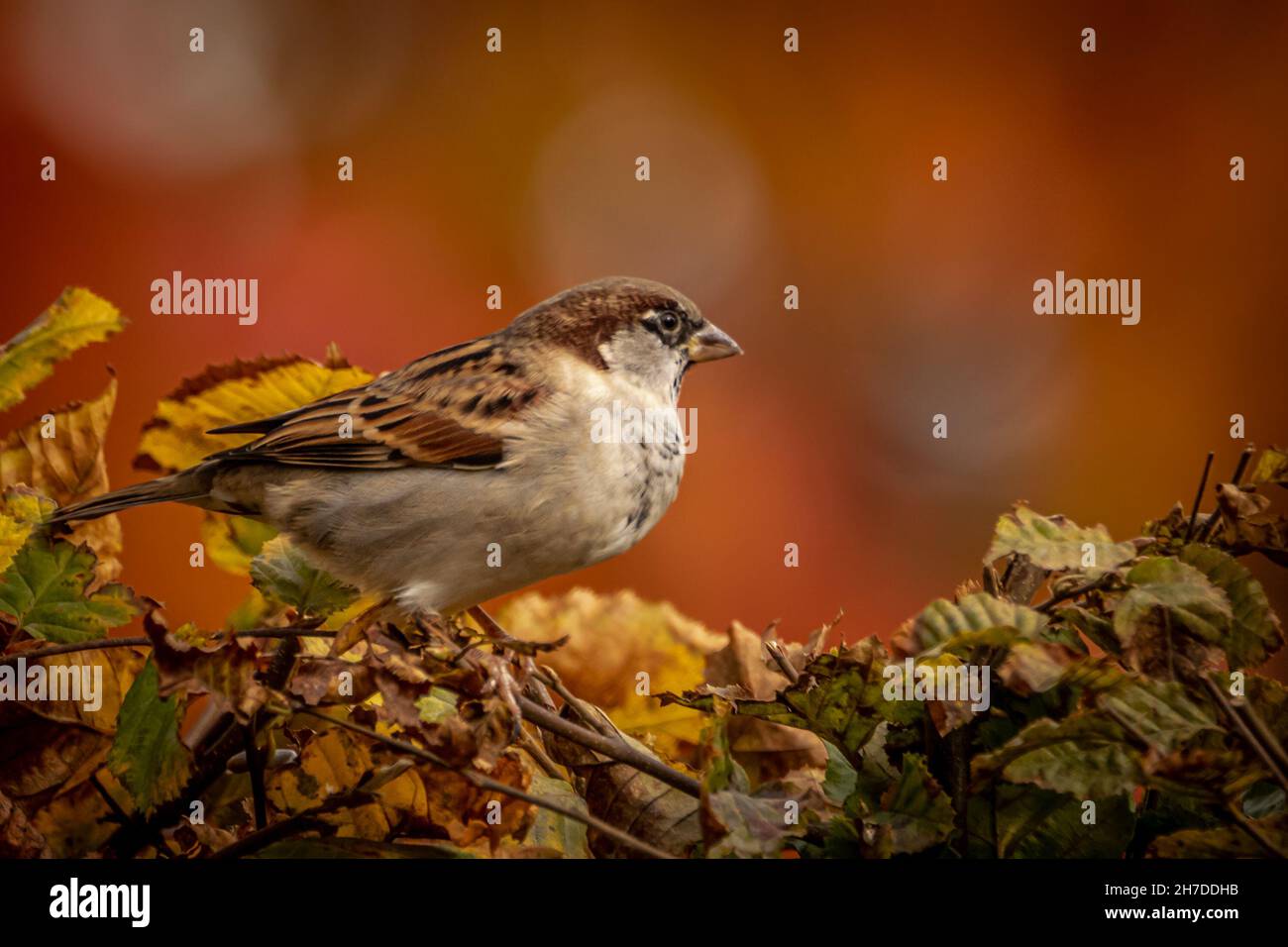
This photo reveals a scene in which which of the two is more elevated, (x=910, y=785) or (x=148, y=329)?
(x=148, y=329)

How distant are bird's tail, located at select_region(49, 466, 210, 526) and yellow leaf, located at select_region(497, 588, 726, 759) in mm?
320

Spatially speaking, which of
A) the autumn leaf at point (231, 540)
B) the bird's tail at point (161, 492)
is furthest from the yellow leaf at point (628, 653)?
the bird's tail at point (161, 492)

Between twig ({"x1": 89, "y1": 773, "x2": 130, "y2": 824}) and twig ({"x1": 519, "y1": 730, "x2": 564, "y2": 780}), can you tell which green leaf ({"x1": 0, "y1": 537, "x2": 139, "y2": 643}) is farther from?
twig ({"x1": 519, "y1": 730, "x2": 564, "y2": 780})

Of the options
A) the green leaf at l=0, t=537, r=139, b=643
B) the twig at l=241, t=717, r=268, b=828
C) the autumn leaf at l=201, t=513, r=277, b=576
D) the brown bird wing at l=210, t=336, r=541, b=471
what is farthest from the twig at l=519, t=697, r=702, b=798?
the brown bird wing at l=210, t=336, r=541, b=471

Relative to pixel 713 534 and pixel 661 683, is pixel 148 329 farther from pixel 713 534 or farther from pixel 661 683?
pixel 661 683

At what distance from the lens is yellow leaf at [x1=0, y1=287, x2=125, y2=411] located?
74 cm

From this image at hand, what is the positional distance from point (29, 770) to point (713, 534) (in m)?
1.06

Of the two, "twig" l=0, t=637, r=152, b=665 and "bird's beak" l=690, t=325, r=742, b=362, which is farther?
"bird's beak" l=690, t=325, r=742, b=362

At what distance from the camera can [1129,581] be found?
1.89 feet

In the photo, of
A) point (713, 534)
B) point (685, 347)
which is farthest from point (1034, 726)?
point (713, 534)

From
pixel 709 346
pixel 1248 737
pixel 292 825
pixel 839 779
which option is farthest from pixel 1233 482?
pixel 709 346

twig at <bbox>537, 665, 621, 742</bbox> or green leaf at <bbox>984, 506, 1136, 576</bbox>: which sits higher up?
green leaf at <bbox>984, 506, 1136, 576</bbox>

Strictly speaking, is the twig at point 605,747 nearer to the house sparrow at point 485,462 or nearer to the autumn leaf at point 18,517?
the autumn leaf at point 18,517

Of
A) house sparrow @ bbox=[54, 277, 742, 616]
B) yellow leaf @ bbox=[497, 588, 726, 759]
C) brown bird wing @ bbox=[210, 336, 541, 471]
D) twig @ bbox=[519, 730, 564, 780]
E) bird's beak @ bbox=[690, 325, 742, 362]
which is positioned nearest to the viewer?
twig @ bbox=[519, 730, 564, 780]
